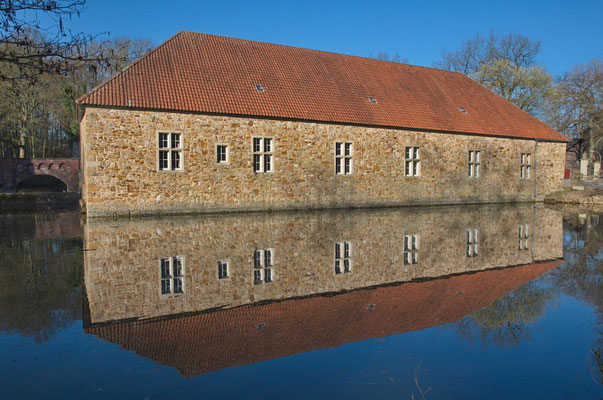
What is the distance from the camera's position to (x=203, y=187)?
1653 centimetres

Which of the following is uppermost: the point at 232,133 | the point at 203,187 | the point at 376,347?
the point at 232,133

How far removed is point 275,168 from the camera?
58.9ft

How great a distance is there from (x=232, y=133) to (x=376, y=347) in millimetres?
13650

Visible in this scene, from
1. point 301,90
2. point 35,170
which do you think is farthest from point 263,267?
point 35,170

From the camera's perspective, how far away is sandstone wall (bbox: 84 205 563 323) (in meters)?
5.96

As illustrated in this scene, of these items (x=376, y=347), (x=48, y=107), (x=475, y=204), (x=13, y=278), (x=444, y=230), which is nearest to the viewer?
(x=376, y=347)

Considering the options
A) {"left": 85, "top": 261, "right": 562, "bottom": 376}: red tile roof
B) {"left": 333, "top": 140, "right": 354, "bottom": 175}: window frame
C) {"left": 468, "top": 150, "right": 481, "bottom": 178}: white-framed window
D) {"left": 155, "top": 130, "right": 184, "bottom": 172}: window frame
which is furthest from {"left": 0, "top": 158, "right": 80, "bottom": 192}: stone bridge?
{"left": 85, "top": 261, "right": 562, "bottom": 376}: red tile roof

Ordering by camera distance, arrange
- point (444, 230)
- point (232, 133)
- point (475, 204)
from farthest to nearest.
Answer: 1. point (475, 204)
2. point (232, 133)
3. point (444, 230)

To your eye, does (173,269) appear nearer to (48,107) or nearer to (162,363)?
(162,363)

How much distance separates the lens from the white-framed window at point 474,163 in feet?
76.9

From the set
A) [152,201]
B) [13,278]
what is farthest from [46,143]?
[13,278]

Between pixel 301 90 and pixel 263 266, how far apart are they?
1312 centimetres

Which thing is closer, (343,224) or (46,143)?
(343,224)

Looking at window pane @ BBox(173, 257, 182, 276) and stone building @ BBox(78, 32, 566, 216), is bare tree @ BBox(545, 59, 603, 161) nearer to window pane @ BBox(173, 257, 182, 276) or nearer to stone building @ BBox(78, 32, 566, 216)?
stone building @ BBox(78, 32, 566, 216)
